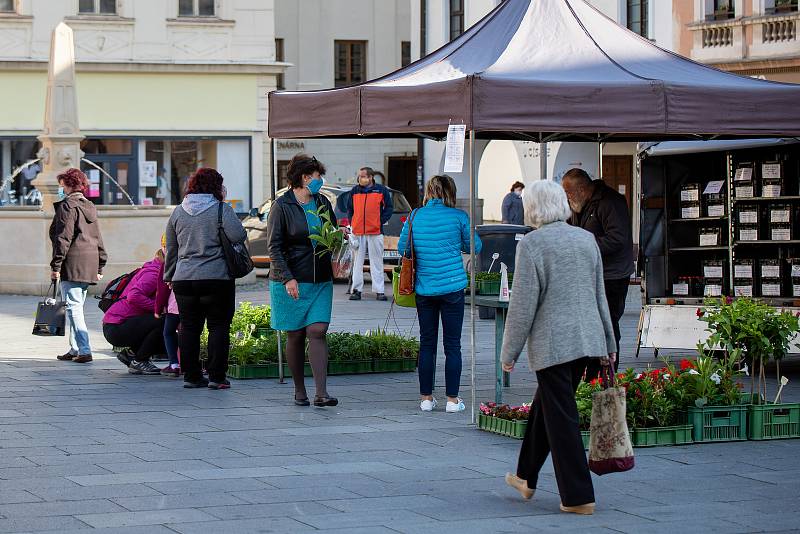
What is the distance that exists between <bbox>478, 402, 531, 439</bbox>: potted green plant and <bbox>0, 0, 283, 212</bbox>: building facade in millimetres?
26554

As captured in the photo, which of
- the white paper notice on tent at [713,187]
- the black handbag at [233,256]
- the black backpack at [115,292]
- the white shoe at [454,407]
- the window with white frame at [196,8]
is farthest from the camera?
the window with white frame at [196,8]

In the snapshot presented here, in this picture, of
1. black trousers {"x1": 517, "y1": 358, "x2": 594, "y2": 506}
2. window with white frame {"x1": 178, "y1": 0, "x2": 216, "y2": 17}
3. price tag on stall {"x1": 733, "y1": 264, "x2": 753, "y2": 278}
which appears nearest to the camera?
black trousers {"x1": 517, "y1": 358, "x2": 594, "y2": 506}

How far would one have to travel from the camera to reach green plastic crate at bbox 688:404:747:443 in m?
9.99

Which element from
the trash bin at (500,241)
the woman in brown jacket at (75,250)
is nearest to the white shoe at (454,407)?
the woman in brown jacket at (75,250)

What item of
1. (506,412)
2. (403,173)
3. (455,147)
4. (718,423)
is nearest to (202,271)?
(455,147)

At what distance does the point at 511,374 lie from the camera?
13.8 metres

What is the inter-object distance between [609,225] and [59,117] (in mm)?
13287

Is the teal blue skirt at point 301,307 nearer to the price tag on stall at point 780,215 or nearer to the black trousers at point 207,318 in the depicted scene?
the black trousers at point 207,318

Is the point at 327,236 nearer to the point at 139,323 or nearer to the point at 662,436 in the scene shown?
the point at 662,436

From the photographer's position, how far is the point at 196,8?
37.1 metres

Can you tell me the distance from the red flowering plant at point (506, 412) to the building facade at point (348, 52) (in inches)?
1481

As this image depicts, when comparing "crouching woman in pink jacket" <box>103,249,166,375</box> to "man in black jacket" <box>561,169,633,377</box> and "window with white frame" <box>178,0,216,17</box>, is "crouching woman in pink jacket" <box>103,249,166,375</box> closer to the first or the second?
"man in black jacket" <box>561,169,633,377</box>

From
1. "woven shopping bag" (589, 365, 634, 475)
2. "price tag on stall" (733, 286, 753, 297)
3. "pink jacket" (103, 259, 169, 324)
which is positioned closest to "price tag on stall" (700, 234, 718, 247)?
"price tag on stall" (733, 286, 753, 297)

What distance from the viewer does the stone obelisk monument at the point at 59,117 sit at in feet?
74.5
